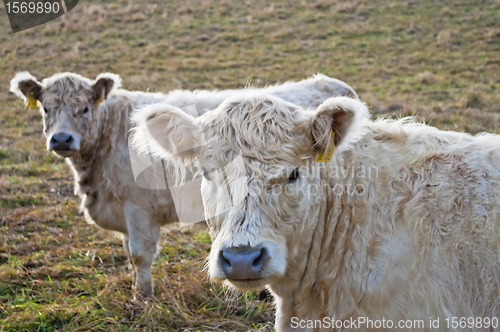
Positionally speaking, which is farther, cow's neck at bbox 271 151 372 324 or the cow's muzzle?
the cow's muzzle

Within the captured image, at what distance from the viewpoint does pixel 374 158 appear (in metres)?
2.79

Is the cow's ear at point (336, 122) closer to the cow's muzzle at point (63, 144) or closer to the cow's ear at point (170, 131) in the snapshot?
the cow's ear at point (170, 131)

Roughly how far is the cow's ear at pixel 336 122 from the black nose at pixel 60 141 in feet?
10.9

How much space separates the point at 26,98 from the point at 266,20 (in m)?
16.6

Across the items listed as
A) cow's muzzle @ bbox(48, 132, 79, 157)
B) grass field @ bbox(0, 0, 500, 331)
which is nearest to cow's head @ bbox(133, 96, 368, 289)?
grass field @ bbox(0, 0, 500, 331)

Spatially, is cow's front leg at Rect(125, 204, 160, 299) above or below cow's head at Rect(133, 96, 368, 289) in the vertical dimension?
below

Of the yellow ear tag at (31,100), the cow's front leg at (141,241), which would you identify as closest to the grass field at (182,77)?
the cow's front leg at (141,241)

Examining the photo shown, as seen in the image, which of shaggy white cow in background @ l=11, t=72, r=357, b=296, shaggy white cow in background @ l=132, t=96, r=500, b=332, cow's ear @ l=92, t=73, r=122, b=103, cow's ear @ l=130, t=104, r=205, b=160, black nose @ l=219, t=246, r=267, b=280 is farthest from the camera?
cow's ear @ l=92, t=73, r=122, b=103

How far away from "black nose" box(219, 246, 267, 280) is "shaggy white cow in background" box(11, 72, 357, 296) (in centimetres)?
270

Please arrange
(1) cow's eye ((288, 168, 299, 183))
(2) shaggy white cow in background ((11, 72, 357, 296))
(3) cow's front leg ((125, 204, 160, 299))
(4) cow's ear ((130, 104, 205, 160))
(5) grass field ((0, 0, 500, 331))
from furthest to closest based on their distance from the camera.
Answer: (2) shaggy white cow in background ((11, 72, 357, 296)) < (3) cow's front leg ((125, 204, 160, 299)) < (5) grass field ((0, 0, 500, 331)) < (4) cow's ear ((130, 104, 205, 160)) < (1) cow's eye ((288, 168, 299, 183))

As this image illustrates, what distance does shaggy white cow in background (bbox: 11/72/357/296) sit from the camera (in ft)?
16.4

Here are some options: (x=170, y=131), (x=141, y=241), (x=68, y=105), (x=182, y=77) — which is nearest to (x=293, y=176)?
(x=170, y=131)

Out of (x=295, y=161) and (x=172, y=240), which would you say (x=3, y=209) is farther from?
(x=295, y=161)

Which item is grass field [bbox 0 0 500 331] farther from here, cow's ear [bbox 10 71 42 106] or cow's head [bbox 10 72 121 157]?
cow's ear [bbox 10 71 42 106]
